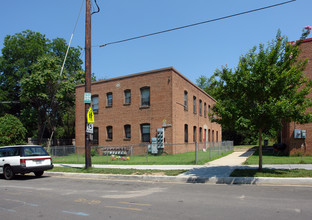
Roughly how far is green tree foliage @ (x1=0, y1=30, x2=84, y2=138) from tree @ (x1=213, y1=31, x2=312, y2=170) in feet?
69.8

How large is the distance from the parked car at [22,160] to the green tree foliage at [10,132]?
1240 cm

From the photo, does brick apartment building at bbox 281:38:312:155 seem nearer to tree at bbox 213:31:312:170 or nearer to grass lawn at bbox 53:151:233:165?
grass lawn at bbox 53:151:233:165

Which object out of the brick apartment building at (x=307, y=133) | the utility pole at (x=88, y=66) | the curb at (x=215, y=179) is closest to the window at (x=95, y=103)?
the utility pole at (x=88, y=66)

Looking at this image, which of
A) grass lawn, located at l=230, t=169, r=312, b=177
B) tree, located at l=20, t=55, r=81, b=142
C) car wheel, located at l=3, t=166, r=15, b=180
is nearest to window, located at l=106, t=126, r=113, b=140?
tree, located at l=20, t=55, r=81, b=142

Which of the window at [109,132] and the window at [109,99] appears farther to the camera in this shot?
the window at [109,99]

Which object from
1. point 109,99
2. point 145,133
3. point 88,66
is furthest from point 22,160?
point 109,99

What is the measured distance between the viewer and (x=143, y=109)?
23.9 m

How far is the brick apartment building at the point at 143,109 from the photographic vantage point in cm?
2261

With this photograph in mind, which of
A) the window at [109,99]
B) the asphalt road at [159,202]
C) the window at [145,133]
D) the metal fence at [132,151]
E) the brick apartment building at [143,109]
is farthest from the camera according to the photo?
the window at [109,99]

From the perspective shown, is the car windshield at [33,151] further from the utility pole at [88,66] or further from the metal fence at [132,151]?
the metal fence at [132,151]

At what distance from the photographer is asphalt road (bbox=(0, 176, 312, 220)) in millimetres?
5938

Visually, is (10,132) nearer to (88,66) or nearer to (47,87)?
(47,87)

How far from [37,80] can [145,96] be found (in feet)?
36.6

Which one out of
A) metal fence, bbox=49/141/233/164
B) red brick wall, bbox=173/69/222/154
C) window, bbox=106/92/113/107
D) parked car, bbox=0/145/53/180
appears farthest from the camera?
window, bbox=106/92/113/107
